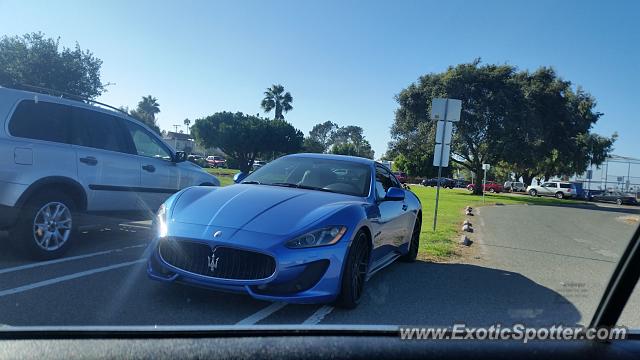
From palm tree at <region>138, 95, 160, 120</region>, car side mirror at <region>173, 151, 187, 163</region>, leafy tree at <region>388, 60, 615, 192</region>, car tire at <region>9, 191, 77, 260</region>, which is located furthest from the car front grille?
palm tree at <region>138, 95, 160, 120</region>

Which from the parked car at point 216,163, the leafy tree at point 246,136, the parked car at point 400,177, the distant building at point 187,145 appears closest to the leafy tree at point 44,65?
the distant building at point 187,145

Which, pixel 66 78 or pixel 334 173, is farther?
pixel 66 78

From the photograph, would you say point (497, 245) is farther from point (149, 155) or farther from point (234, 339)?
point (234, 339)

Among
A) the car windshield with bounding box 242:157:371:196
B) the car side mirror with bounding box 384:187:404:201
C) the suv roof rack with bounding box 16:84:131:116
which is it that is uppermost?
the suv roof rack with bounding box 16:84:131:116

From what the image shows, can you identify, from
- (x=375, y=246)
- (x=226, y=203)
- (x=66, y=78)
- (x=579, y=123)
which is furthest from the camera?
(x=579, y=123)

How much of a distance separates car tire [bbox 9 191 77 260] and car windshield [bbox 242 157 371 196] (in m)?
2.31

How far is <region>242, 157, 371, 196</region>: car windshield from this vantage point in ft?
18.7

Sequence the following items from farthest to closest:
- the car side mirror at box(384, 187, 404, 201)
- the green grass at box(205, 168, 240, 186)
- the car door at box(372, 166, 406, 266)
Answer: the green grass at box(205, 168, 240, 186) < the car side mirror at box(384, 187, 404, 201) < the car door at box(372, 166, 406, 266)

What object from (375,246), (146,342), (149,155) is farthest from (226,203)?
(149,155)

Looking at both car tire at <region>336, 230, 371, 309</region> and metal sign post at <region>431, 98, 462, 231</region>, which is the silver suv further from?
metal sign post at <region>431, 98, 462, 231</region>

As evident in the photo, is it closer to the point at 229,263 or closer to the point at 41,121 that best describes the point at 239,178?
the point at 229,263

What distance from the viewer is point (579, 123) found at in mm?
38938

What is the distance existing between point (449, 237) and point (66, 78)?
80.4ft

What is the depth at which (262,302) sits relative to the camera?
14.6ft
